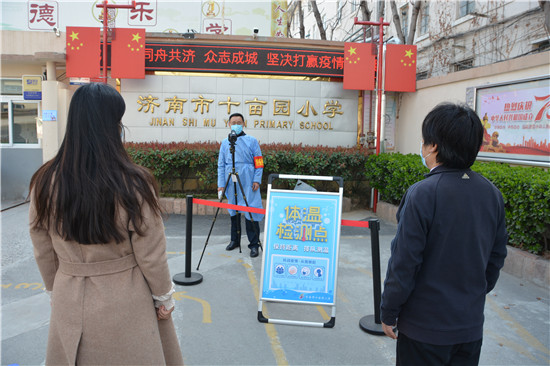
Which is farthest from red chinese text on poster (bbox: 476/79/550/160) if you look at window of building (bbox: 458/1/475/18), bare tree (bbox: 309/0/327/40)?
bare tree (bbox: 309/0/327/40)

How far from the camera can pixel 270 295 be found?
12.1 ft

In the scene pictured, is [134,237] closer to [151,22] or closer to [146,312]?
[146,312]

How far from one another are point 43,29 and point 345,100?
8.84m

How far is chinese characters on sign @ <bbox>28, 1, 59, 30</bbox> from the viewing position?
37.7 feet

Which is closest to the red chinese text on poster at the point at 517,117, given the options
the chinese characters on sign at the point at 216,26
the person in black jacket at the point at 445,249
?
the person in black jacket at the point at 445,249

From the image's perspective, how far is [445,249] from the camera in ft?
5.99

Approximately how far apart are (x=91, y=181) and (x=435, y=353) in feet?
5.61

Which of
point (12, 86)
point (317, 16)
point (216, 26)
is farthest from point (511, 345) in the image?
point (317, 16)

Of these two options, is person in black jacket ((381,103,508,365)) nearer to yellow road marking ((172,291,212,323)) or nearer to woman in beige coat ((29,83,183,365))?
woman in beige coat ((29,83,183,365))

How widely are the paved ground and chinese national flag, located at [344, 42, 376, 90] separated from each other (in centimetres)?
482

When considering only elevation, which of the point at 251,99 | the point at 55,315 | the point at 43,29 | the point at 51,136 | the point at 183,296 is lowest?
the point at 183,296

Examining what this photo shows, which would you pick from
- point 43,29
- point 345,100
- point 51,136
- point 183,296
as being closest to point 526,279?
point 183,296

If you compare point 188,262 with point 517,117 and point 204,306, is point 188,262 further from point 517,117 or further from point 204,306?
point 517,117

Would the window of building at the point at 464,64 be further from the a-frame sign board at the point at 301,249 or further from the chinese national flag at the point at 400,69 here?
the a-frame sign board at the point at 301,249
